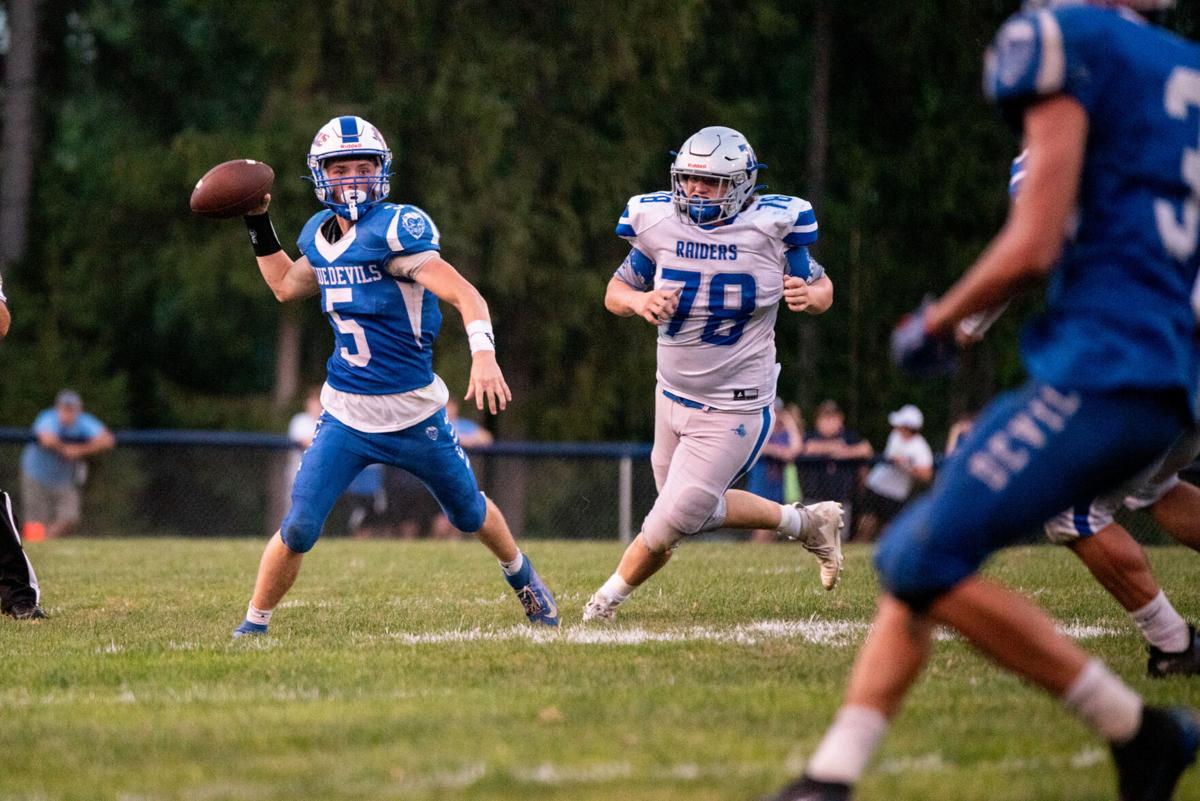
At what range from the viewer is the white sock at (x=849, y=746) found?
11.4ft

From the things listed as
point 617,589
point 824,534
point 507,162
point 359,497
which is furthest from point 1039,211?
point 507,162

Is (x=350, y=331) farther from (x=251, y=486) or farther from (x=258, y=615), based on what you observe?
(x=251, y=486)

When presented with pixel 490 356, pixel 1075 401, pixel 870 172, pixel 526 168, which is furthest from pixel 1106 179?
pixel 870 172

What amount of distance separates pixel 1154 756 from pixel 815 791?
2.49 ft

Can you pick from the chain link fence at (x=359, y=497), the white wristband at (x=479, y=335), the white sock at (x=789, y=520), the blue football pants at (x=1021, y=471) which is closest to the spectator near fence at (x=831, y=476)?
the chain link fence at (x=359, y=497)

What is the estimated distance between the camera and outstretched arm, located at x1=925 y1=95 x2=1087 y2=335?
3396 mm

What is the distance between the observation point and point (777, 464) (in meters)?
16.0

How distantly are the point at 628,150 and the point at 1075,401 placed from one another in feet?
69.1

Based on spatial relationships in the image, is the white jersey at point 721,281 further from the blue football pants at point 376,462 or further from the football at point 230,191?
the football at point 230,191

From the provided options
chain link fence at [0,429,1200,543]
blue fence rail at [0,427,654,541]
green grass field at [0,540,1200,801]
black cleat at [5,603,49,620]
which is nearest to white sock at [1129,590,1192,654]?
green grass field at [0,540,1200,801]

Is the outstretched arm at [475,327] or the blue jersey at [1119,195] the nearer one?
the blue jersey at [1119,195]

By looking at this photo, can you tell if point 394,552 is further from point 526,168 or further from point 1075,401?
point 526,168

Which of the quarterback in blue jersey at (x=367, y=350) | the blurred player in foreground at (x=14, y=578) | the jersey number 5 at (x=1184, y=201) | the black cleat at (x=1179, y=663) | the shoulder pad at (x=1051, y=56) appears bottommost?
the blurred player in foreground at (x=14, y=578)

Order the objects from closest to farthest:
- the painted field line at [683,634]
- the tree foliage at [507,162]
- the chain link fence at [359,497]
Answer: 1. the painted field line at [683,634]
2. the chain link fence at [359,497]
3. the tree foliage at [507,162]
